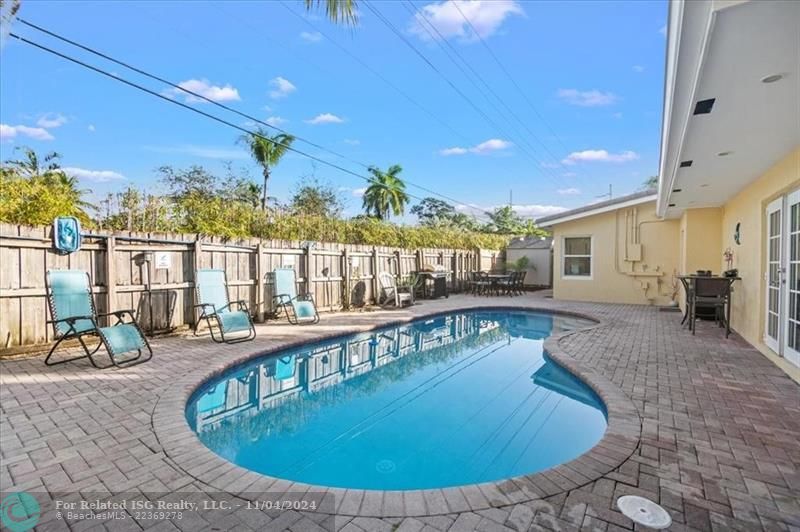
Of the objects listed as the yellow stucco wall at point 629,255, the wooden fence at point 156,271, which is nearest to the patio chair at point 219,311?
the wooden fence at point 156,271

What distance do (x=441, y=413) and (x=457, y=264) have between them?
40.0ft

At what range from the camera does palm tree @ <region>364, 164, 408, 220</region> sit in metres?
27.1

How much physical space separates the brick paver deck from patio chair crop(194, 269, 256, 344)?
1405 millimetres

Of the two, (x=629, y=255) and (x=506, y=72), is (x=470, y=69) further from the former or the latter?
(x=629, y=255)

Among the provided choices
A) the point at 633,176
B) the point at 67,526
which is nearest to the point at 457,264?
the point at 67,526

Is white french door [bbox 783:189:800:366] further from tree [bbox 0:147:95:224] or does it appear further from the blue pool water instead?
tree [bbox 0:147:95:224]

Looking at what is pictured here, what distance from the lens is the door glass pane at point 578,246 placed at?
13430 mm

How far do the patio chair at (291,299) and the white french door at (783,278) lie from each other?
7.49m

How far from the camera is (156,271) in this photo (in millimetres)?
6914

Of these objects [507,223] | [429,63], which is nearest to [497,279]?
[429,63]

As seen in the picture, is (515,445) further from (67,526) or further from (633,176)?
(633,176)

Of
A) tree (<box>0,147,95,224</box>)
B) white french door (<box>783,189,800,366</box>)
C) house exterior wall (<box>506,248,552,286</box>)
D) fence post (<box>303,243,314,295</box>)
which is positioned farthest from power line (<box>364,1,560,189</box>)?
white french door (<box>783,189,800,366</box>)

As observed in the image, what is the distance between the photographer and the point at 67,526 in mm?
2037

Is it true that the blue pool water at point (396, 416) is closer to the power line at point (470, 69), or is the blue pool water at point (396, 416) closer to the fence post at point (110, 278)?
the fence post at point (110, 278)
